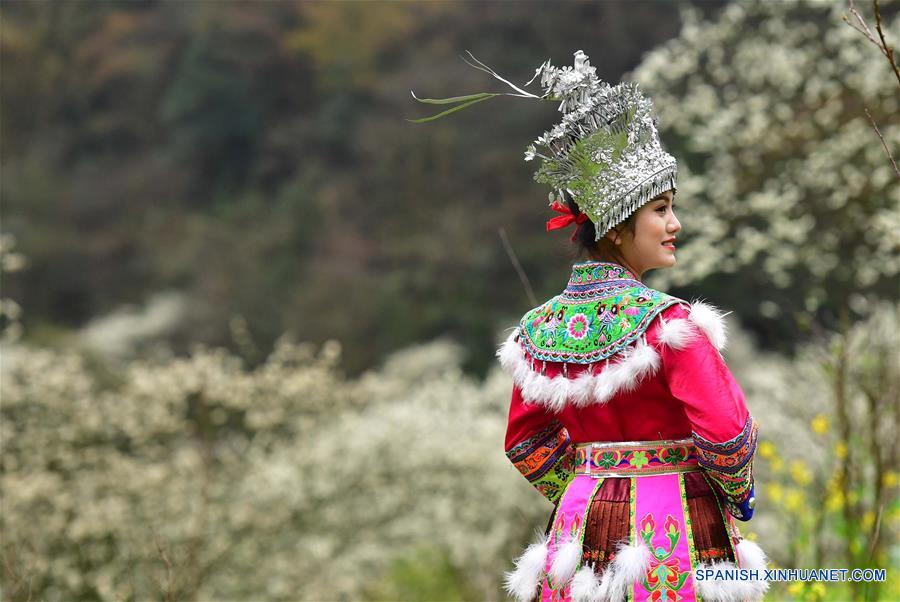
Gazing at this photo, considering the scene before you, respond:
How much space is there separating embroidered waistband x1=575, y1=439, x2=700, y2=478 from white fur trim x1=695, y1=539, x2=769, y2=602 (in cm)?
18

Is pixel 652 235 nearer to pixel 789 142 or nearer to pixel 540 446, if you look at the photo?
pixel 540 446

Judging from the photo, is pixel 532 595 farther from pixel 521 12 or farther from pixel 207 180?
pixel 207 180

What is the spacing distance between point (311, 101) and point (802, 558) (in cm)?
1804

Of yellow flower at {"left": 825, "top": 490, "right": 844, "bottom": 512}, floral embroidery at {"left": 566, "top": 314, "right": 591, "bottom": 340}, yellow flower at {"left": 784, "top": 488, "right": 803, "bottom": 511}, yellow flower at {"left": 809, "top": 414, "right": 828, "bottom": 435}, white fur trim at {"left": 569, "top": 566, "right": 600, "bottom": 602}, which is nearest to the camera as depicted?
white fur trim at {"left": 569, "top": 566, "right": 600, "bottom": 602}

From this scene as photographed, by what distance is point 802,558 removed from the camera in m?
4.32

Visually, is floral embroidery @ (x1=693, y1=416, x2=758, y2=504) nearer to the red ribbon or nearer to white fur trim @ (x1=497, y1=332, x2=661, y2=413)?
white fur trim @ (x1=497, y1=332, x2=661, y2=413)

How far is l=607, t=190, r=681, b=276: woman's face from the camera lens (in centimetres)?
223

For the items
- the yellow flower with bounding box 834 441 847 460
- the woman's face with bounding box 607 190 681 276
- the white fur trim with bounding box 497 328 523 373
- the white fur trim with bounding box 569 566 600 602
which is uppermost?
the yellow flower with bounding box 834 441 847 460

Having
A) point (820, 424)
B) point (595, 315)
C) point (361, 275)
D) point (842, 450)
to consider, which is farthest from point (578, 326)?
point (361, 275)

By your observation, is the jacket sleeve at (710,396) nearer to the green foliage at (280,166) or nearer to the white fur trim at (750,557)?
the white fur trim at (750,557)

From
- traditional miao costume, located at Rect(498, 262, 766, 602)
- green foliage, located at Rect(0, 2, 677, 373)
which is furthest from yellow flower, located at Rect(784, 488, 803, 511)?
green foliage, located at Rect(0, 2, 677, 373)

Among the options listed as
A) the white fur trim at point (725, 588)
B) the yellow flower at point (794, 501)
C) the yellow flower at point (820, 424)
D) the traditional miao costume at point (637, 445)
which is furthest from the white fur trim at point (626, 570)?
the yellow flower at point (794, 501)

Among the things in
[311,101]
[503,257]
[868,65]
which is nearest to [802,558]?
[868,65]

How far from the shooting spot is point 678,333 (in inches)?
80.7
